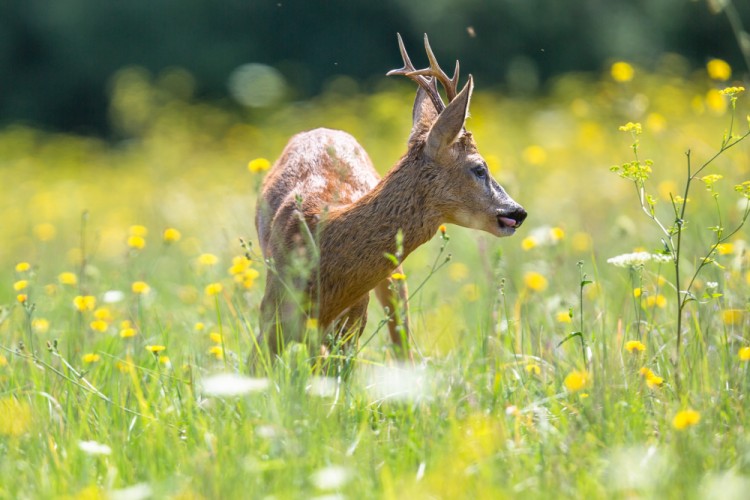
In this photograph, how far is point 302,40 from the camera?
59.4ft

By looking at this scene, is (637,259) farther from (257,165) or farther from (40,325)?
(40,325)

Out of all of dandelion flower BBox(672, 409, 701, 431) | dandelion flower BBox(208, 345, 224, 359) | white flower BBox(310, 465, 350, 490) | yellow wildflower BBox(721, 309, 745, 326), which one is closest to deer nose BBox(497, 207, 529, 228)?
yellow wildflower BBox(721, 309, 745, 326)

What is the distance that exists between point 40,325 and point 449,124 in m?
1.89

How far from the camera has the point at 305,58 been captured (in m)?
18.2

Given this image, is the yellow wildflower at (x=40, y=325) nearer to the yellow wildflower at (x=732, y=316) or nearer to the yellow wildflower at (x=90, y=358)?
the yellow wildflower at (x=90, y=358)

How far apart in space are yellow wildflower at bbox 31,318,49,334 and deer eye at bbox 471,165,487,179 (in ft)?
5.93

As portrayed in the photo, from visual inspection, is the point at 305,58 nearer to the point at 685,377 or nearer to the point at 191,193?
the point at 191,193

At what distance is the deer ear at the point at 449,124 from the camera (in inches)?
141

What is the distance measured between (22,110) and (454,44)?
8132 mm

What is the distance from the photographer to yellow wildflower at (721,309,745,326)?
142 inches

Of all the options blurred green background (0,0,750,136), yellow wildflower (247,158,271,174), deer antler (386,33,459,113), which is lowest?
yellow wildflower (247,158,271,174)

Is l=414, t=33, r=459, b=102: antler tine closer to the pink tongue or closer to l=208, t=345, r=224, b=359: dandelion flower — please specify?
the pink tongue

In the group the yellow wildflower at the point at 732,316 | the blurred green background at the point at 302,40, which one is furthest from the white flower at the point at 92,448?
the blurred green background at the point at 302,40

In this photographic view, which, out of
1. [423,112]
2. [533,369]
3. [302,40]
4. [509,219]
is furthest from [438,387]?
[302,40]
